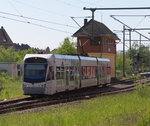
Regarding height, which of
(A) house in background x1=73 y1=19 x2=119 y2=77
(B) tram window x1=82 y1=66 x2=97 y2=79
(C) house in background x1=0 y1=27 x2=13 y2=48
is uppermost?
(C) house in background x1=0 y1=27 x2=13 y2=48

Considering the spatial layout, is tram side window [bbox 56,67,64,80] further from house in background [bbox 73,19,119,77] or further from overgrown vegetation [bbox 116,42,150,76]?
overgrown vegetation [bbox 116,42,150,76]

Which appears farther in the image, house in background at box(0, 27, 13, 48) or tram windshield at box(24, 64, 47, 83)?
house in background at box(0, 27, 13, 48)

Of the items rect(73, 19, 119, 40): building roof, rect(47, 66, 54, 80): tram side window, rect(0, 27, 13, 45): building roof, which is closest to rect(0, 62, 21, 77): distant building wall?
rect(73, 19, 119, 40): building roof

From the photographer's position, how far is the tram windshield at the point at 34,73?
19.3 metres

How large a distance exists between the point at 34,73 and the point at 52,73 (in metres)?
1.09

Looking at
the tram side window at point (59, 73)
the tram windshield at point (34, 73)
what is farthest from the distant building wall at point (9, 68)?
the tram windshield at point (34, 73)

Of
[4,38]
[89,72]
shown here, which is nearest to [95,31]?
[89,72]

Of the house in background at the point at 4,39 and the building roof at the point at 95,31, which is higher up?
the house in background at the point at 4,39

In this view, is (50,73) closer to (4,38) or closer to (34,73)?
(34,73)

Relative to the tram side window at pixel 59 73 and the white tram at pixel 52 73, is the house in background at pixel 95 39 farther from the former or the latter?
the tram side window at pixel 59 73

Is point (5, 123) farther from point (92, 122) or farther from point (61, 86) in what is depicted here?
point (61, 86)

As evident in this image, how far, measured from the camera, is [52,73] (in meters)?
19.8

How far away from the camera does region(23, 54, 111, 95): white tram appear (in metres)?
19.3

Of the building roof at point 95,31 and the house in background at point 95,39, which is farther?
the building roof at point 95,31
